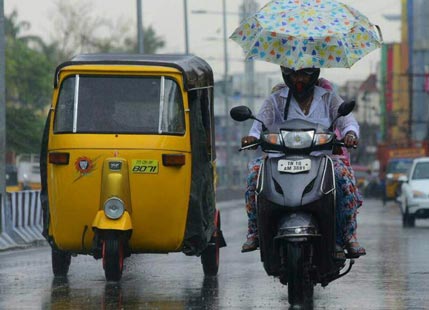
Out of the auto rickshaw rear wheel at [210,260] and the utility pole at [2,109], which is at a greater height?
the utility pole at [2,109]

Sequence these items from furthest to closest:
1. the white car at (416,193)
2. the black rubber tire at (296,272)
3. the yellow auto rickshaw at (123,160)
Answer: the white car at (416,193), the yellow auto rickshaw at (123,160), the black rubber tire at (296,272)

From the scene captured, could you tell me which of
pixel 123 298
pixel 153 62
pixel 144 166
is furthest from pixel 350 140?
pixel 153 62

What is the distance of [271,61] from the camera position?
10.6 meters

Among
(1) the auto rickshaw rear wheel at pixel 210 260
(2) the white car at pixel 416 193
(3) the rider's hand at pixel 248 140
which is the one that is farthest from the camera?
(2) the white car at pixel 416 193

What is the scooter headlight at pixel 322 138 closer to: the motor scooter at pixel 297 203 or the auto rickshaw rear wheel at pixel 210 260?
the motor scooter at pixel 297 203

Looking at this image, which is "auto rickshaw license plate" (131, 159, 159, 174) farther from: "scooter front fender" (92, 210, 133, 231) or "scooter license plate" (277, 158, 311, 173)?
"scooter license plate" (277, 158, 311, 173)

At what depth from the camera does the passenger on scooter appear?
10367 millimetres

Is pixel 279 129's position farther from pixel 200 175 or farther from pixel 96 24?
pixel 96 24

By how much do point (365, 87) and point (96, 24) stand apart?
82.0m

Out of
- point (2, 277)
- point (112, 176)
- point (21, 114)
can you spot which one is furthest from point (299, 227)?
point (21, 114)

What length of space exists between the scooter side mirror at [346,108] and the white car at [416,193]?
18.9m

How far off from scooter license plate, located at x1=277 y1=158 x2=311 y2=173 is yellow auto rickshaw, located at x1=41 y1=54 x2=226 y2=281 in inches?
126

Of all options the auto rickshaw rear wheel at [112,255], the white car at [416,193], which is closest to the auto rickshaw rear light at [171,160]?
the auto rickshaw rear wheel at [112,255]

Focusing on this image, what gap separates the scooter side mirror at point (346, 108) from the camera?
9984 mm
